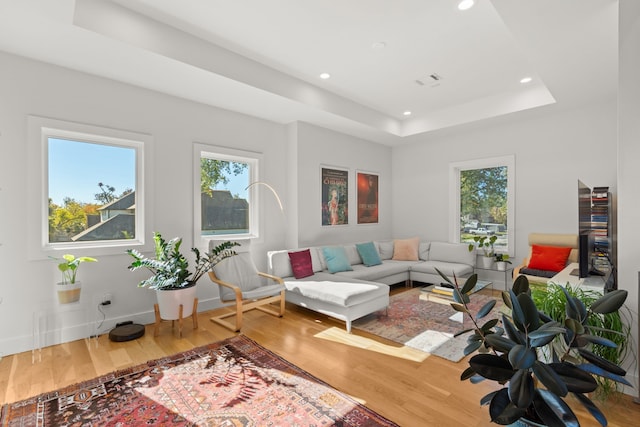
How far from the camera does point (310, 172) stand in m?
5.36

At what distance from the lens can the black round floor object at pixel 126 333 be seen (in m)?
3.27

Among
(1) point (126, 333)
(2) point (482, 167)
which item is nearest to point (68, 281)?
(1) point (126, 333)

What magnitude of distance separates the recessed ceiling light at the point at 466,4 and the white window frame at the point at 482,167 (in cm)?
330

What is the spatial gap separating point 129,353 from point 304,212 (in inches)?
120

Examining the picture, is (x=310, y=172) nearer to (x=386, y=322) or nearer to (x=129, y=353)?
(x=386, y=322)

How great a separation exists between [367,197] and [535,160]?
289cm

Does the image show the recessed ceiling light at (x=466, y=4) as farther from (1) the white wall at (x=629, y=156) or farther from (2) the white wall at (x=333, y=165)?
(2) the white wall at (x=333, y=165)

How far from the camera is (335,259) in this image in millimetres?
4867

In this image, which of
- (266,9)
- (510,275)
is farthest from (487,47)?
(510,275)

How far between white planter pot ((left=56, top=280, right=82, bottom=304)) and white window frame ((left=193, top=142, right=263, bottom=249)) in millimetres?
1372

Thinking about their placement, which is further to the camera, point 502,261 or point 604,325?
point 502,261

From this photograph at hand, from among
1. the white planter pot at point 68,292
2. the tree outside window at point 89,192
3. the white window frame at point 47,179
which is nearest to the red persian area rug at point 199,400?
the white planter pot at point 68,292

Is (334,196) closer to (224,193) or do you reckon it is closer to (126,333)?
(224,193)

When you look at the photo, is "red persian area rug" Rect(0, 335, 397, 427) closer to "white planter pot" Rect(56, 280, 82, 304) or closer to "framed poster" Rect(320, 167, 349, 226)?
"white planter pot" Rect(56, 280, 82, 304)
